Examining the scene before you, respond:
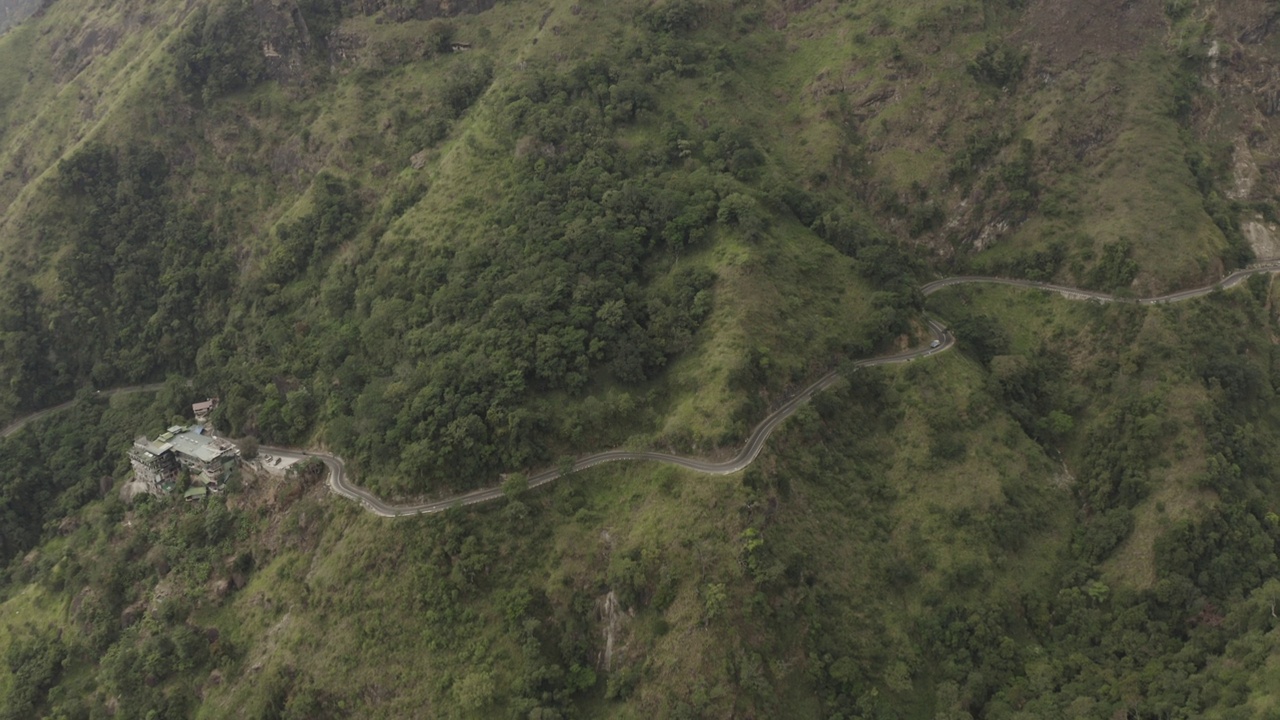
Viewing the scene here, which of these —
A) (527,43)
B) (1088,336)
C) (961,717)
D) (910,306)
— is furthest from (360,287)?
(1088,336)

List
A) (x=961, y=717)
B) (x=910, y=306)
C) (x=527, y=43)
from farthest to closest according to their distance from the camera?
(x=527, y=43)
(x=910, y=306)
(x=961, y=717)

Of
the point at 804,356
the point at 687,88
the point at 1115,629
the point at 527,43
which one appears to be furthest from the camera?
the point at 527,43

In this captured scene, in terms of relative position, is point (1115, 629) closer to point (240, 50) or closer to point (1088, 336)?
point (1088, 336)

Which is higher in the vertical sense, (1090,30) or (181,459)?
(1090,30)

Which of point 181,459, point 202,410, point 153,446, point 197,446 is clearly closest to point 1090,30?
point 197,446

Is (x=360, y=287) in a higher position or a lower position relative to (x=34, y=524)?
higher

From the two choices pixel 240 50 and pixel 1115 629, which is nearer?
pixel 1115 629

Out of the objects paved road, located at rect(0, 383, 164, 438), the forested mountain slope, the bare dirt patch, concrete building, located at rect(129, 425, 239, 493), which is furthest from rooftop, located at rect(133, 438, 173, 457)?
the bare dirt patch

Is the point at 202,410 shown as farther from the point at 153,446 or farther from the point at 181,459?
the point at 181,459
